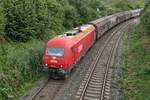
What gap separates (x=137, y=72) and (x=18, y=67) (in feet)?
32.2

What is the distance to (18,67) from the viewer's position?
21.7 m

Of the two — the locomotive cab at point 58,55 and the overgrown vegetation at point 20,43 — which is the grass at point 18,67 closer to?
the overgrown vegetation at point 20,43

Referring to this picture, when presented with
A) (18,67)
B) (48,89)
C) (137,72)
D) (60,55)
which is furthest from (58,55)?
(137,72)

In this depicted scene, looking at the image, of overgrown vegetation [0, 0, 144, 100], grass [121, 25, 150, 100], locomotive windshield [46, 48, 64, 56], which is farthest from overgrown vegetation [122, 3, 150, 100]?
overgrown vegetation [0, 0, 144, 100]

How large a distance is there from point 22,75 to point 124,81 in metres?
8.00

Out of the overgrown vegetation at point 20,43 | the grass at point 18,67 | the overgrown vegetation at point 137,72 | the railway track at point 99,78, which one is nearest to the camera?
the grass at point 18,67

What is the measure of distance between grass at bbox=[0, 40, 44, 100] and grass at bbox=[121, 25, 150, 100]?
7.36m

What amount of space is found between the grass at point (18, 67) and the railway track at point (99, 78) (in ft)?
13.8

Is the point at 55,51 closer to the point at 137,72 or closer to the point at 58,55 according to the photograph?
the point at 58,55

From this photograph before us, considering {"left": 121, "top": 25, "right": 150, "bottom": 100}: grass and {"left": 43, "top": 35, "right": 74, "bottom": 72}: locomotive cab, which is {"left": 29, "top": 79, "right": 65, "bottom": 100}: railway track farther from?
{"left": 121, "top": 25, "right": 150, "bottom": 100}: grass

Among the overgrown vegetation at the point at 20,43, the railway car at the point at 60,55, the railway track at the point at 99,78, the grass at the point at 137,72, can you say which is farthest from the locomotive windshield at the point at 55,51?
the grass at the point at 137,72

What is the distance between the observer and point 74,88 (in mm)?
21312

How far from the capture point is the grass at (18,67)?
19.5 meters

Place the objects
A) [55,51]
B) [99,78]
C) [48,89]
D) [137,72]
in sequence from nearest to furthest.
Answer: [48,89]
[55,51]
[99,78]
[137,72]
